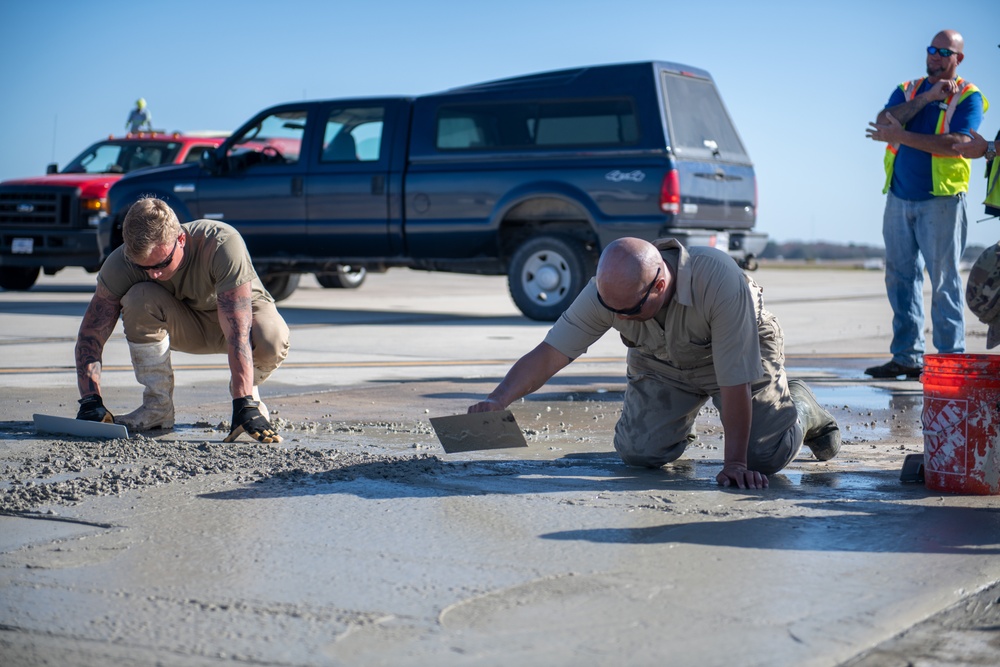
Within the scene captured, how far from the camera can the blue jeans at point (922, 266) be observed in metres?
7.09

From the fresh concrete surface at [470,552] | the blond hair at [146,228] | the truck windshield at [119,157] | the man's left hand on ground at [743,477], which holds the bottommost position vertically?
the fresh concrete surface at [470,552]

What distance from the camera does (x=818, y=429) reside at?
4.77m

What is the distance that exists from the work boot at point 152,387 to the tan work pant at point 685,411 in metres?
2.10

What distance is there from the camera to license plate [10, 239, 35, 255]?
1473cm

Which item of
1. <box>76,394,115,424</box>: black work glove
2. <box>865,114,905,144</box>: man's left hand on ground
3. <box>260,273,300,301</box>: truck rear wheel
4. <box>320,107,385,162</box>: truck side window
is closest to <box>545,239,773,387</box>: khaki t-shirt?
<box>76,394,115,424</box>: black work glove

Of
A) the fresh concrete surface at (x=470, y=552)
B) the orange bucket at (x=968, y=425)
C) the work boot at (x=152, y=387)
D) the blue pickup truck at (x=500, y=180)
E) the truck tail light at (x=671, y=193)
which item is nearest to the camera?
the fresh concrete surface at (x=470, y=552)

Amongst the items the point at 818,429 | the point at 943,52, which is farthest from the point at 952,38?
the point at 818,429

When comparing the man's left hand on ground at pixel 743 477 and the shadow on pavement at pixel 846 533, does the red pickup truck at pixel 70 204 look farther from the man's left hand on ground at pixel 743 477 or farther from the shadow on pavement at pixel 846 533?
the shadow on pavement at pixel 846 533

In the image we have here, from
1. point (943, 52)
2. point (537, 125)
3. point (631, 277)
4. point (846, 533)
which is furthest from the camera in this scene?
point (537, 125)

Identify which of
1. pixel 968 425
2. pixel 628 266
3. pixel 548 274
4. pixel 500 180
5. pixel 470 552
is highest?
pixel 500 180

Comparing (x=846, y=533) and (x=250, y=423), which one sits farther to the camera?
(x=250, y=423)

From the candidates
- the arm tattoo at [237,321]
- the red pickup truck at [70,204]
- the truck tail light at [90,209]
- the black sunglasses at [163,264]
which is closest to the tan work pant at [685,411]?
the arm tattoo at [237,321]

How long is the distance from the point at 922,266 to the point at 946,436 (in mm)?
3550

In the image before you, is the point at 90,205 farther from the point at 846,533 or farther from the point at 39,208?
the point at 846,533
